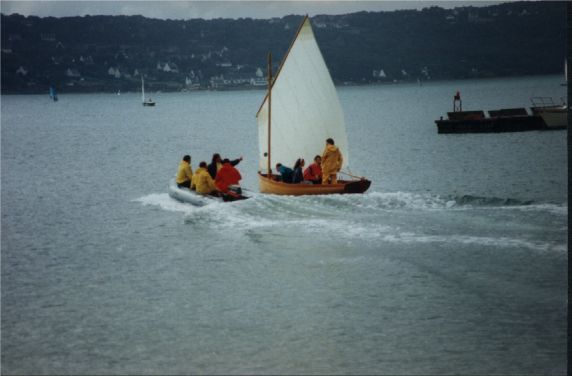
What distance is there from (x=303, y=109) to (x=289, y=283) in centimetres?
1443

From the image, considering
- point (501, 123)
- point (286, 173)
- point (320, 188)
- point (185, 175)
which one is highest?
point (501, 123)

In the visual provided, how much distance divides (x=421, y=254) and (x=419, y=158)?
3730 centimetres

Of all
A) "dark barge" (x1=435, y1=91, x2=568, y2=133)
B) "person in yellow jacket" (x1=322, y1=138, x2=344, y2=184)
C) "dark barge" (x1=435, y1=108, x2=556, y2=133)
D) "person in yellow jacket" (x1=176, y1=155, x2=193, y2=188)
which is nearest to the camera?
"person in yellow jacket" (x1=322, y1=138, x2=344, y2=184)

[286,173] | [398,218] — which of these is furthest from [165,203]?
[398,218]

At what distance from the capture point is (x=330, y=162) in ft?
112

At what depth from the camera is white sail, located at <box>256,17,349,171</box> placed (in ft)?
119

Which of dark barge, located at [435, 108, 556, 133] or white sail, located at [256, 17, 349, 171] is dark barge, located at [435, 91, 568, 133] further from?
white sail, located at [256, 17, 349, 171]

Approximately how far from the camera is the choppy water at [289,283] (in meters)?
18.1

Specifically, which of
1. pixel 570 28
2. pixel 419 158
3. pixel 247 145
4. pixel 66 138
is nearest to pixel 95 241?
pixel 570 28

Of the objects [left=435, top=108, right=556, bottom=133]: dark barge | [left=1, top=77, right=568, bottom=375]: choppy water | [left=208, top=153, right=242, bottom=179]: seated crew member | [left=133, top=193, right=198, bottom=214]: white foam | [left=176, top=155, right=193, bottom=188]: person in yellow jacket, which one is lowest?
[left=1, top=77, right=568, bottom=375]: choppy water

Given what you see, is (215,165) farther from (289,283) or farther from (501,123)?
(501,123)

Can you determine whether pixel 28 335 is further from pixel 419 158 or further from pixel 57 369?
pixel 419 158

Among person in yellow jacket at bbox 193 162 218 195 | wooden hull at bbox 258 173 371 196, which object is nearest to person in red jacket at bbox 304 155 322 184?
wooden hull at bbox 258 173 371 196

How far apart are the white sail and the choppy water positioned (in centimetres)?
390
